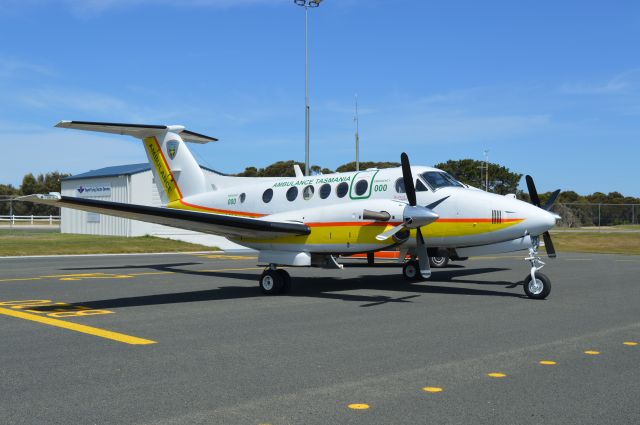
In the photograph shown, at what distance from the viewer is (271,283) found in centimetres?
1423

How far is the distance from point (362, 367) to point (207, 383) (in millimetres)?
1812

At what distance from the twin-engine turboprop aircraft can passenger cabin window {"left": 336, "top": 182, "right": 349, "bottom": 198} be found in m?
0.03

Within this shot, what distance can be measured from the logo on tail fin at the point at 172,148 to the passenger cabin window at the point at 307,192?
540cm

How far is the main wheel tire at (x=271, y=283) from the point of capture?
46.6 feet

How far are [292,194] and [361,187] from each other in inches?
85.9

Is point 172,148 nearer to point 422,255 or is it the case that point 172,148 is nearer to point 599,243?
point 422,255

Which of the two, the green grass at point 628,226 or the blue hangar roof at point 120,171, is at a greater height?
the blue hangar roof at point 120,171

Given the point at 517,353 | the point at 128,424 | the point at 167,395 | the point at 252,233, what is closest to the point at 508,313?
the point at 517,353

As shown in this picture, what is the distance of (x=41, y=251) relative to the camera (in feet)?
103

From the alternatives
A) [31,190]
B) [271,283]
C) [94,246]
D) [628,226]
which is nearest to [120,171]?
[94,246]

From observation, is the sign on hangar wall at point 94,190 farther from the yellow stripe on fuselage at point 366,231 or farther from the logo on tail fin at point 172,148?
the yellow stripe on fuselage at point 366,231

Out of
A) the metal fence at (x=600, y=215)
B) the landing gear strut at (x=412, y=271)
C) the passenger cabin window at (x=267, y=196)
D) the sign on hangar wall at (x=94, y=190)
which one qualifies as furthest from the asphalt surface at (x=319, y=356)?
the metal fence at (x=600, y=215)

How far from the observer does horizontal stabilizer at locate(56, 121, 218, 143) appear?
17156 mm

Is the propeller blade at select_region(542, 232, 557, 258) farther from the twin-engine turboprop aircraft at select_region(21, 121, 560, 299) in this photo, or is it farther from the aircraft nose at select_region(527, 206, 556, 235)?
the aircraft nose at select_region(527, 206, 556, 235)
